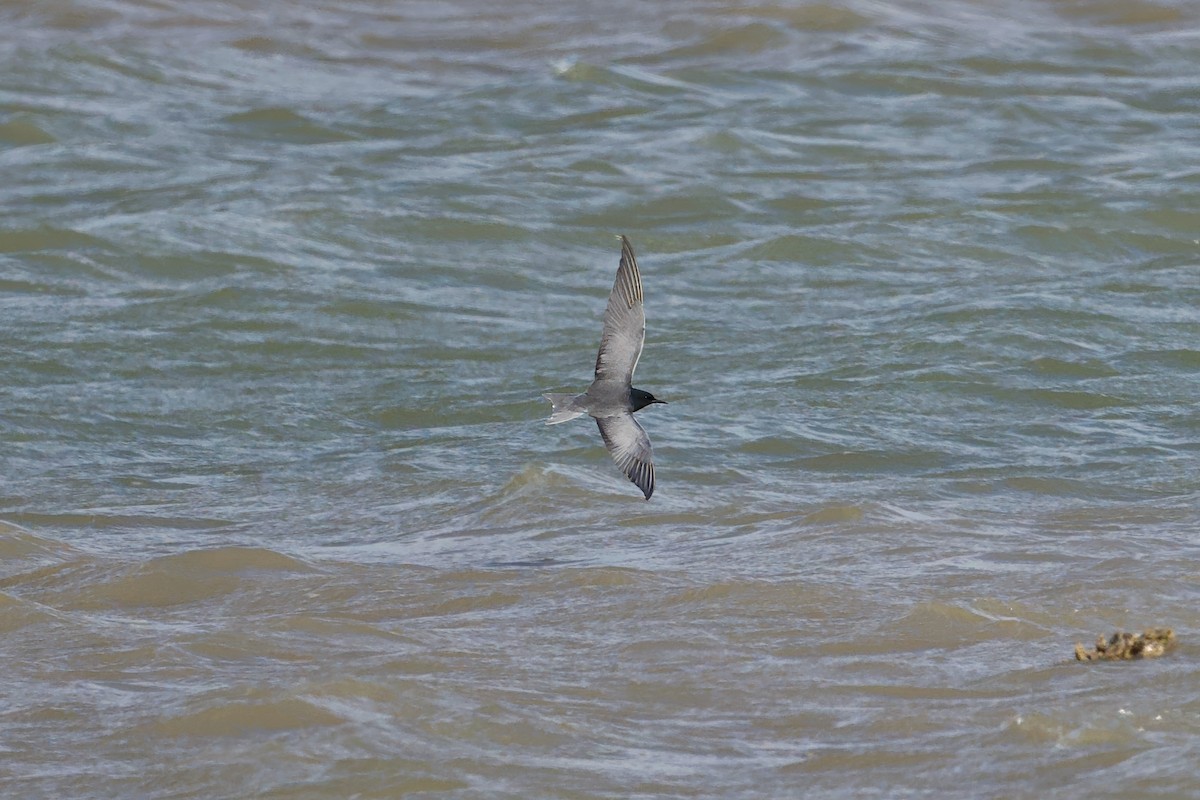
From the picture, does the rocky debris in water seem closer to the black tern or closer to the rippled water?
the rippled water

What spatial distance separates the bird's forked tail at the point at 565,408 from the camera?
20.5ft

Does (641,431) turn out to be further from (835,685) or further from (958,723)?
(958,723)

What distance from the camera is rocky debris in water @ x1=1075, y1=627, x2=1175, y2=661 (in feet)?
18.1

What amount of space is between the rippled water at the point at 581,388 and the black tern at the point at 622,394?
0.49m

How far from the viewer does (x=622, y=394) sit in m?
6.45

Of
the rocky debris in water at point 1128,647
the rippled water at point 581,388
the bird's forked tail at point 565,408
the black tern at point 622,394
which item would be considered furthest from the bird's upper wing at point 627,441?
the rocky debris in water at point 1128,647

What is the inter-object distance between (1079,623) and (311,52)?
13837 mm

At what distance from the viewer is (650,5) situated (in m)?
19.7

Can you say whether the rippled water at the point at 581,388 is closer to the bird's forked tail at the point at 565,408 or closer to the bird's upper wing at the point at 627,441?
the bird's upper wing at the point at 627,441

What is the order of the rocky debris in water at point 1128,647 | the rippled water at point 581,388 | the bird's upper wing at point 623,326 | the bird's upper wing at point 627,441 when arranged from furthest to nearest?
1. the bird's upper wing at point 627,441
2. the bird's upper wing at point 623,326
3. the rocky debris in water at point 1128,647
4. the rippled water at point 581,388

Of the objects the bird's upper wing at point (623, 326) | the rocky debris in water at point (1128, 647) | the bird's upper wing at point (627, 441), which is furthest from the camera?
the bird's upper wing at point (627, 441)

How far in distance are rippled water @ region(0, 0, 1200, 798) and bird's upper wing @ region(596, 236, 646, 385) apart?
800mm

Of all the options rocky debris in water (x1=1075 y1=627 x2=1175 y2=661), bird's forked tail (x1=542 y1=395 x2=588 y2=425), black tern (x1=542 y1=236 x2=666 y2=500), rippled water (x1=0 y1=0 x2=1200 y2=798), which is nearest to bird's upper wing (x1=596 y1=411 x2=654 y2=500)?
black tern (x1=542 y1=236 x2=666 y2=500)

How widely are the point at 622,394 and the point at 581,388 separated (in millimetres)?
3357
